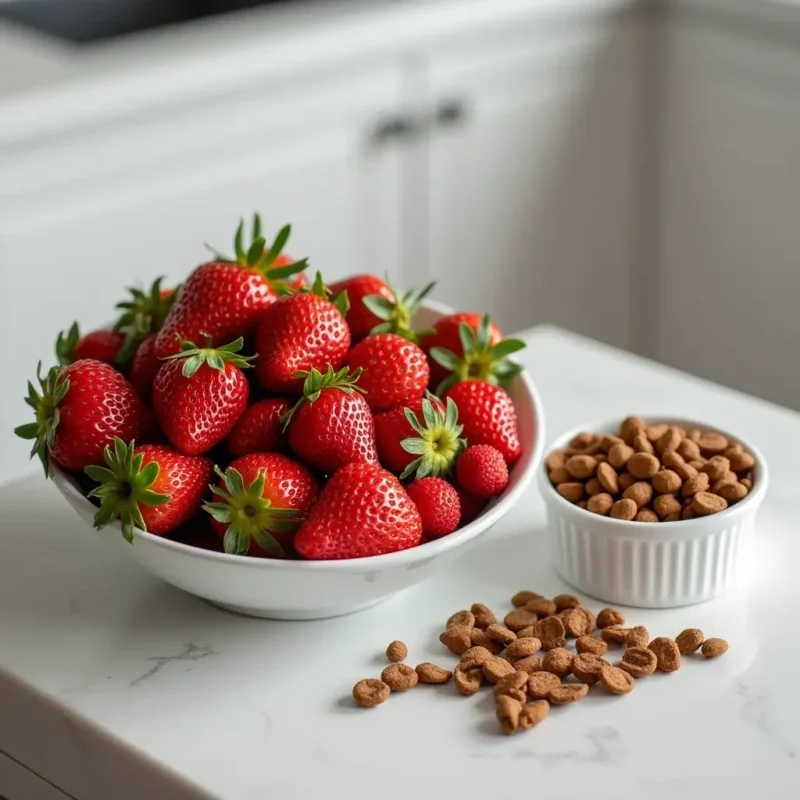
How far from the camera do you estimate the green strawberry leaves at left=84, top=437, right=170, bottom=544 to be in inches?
37.6

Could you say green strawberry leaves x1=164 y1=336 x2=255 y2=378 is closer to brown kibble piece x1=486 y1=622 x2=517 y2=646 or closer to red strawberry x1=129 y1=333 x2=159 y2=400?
red strawberry x1=129 y1=333 x2=159 y2=400

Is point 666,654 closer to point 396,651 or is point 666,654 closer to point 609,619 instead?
point 609,619

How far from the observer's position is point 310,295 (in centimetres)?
105

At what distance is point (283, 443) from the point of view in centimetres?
102

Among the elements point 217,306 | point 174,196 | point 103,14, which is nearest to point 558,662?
point 217,306

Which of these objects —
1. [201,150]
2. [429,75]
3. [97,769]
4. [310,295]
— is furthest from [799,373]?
[97,769]

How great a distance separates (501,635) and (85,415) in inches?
13.7

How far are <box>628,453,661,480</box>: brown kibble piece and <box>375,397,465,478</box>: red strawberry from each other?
0.16m

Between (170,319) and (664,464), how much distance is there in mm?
413

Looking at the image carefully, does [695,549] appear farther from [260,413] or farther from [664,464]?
[260,413]

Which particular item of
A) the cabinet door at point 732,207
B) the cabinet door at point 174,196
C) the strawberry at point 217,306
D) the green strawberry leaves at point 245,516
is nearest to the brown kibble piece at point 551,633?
the green strawberry leaves at point 245,516

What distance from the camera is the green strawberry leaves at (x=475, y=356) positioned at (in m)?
1.11

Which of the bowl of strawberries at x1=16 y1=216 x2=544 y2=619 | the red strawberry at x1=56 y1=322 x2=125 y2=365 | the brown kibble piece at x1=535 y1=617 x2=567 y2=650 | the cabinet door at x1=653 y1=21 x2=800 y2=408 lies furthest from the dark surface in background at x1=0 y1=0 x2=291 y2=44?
the brown kibble piece at x1=535 y1=617 x2=567 y2=650

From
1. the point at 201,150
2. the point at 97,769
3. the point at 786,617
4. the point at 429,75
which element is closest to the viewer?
the point at 97,769
